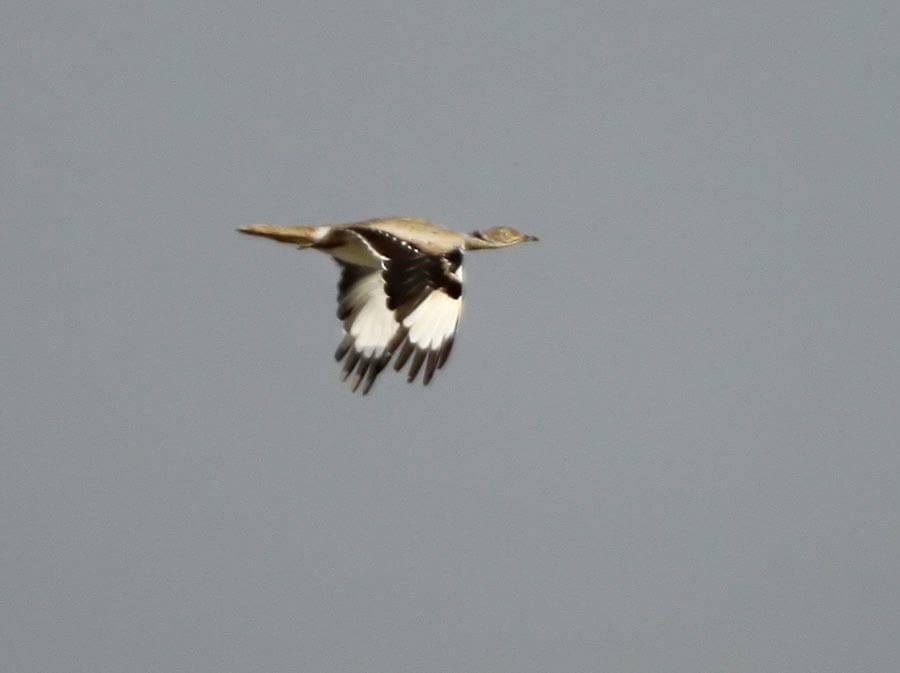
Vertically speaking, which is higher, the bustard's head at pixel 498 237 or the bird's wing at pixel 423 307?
the bustard's head at pixel 498 237

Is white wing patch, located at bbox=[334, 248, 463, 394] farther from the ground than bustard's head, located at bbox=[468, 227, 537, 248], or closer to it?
closer to it

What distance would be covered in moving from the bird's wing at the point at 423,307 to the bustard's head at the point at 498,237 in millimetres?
3368

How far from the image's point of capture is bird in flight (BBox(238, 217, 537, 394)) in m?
23.3

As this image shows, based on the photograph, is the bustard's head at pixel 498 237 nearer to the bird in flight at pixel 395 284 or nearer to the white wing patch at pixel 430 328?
the bird in flight at pixel 395 284

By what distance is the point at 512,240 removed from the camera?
2688 cm

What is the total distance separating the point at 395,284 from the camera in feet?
76.3

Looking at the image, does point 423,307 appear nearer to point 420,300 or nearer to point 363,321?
point 420,300

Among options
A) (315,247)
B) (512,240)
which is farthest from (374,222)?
(512,240)

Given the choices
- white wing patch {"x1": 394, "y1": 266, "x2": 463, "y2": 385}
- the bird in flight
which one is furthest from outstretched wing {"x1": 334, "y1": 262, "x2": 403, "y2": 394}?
white wing patch {"x1": 394, "y1": 266, "x2": 463, "y2": 385}

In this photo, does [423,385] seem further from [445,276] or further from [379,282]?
[379,282]

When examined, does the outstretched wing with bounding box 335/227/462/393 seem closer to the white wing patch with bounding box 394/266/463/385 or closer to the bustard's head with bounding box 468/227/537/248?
the white wing patch with bounding box 394/266/463/385

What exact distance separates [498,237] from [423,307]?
3700mm

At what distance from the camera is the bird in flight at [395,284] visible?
2330 cm

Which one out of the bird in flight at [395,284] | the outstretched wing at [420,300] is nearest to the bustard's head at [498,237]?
the bird in flight at [395,284]
